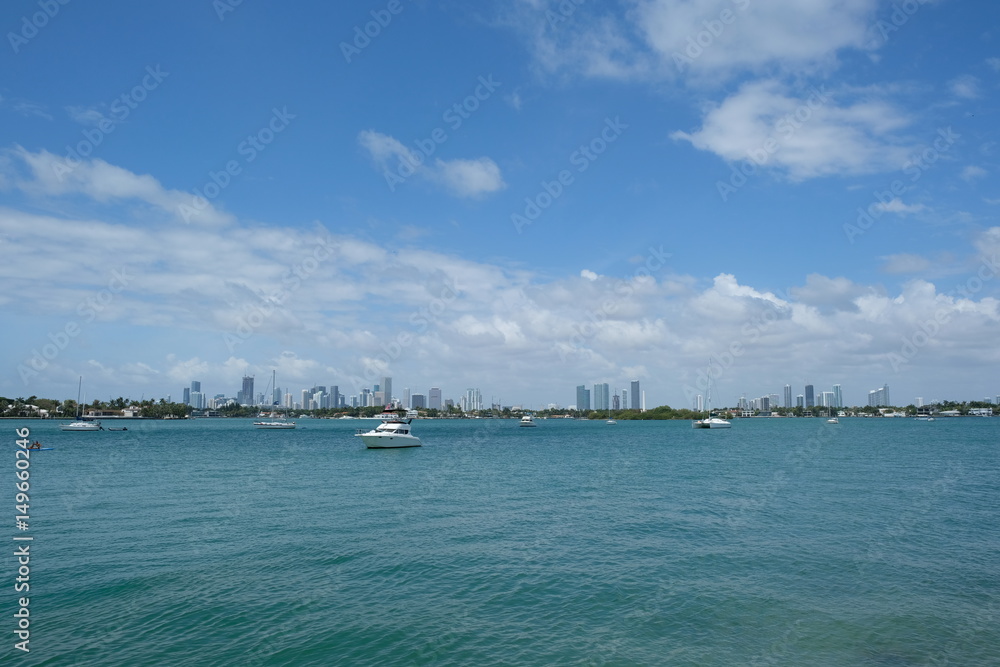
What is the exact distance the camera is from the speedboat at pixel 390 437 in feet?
267

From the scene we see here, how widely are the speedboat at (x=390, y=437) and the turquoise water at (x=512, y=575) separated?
37.9 m

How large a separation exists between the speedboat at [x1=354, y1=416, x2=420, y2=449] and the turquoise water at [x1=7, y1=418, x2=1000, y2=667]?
124 feet

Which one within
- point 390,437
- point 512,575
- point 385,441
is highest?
point 390,437

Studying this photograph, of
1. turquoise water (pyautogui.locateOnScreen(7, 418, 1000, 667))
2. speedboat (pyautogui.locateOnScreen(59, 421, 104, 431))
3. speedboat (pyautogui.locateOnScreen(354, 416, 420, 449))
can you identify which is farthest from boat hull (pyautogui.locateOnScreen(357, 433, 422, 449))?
speedboat (pyautogui.locateOnScreen(59, 421, 104, 431))

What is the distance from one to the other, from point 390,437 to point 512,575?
207 ft

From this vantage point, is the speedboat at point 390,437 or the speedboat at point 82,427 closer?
the speedboat at point 390,437

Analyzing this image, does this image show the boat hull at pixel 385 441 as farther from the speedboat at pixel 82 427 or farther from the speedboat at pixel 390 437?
the speedboat at pixel 82 427

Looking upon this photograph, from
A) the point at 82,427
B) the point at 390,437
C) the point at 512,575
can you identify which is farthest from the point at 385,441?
the point at 82,427

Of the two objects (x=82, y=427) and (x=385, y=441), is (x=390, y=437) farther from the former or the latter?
(x=82, y=427)

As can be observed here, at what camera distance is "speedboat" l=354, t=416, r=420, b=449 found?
267 ft

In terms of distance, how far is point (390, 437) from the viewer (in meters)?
82.0

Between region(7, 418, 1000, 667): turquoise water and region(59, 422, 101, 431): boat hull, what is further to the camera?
region(59, 422, 101, 431): boat hull

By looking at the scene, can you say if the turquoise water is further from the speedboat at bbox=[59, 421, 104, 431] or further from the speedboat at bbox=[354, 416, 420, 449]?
the speedboat at bbox=[59, 421, 104, 431]

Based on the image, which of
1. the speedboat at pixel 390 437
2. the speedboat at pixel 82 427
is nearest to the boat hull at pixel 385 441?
the speedboat at pixel 390 437
